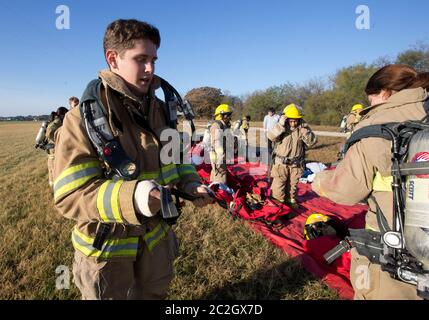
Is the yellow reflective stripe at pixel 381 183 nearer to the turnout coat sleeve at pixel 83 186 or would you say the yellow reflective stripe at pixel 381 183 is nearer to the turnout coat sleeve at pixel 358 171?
the turnout coat sleeve at pixel 358 171

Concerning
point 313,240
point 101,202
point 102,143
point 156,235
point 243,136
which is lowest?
point 313,240

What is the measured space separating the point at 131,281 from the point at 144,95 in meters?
1.18

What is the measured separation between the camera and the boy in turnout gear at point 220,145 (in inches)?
263

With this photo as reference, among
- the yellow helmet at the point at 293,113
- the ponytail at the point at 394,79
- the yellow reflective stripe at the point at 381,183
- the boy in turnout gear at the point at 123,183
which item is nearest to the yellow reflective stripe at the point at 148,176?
the boy in turnout gear at the point at 123,183

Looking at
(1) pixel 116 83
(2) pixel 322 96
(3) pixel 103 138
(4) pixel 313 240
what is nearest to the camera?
(3) pixel 103 138

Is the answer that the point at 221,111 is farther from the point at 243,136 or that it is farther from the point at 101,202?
the point at 243,136

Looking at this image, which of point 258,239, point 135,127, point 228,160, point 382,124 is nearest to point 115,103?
point 135,127

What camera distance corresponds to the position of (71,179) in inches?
55.0

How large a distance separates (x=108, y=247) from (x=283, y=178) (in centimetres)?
503

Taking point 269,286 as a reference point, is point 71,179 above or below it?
above

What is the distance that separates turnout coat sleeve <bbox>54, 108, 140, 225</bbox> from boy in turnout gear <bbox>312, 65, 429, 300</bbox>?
139cm

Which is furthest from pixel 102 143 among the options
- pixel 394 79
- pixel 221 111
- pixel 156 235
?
pixel 221 111

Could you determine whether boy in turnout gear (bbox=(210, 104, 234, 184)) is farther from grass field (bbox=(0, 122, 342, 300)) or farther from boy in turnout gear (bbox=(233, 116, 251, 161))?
boy in turnout gear (bbox=(233, 116, 251, 161))

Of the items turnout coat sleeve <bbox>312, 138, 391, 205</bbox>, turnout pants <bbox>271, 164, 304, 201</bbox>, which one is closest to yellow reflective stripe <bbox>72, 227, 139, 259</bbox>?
turnout coat sleeve <bbox>312, 138, 391, 205</bbox>
